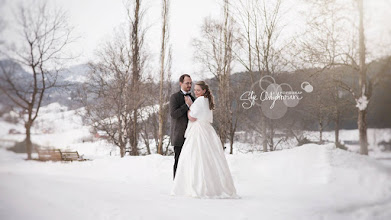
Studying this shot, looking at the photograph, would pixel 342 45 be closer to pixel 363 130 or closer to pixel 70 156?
A: pixel 363 130

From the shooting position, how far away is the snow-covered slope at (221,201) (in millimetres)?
2326

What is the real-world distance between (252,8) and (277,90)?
10.0 feet

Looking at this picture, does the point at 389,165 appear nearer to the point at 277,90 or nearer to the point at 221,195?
the point at 221,195

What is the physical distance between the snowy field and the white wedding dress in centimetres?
21

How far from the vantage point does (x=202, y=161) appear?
138 inches

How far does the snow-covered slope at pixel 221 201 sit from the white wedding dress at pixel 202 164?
0.67 feet

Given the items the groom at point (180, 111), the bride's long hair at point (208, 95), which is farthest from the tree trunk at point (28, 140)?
the bride's long hair at point (208, 95)

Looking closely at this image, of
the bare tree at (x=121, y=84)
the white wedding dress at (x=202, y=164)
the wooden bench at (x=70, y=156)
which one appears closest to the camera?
the white wedding dress at (x=202, y=164)

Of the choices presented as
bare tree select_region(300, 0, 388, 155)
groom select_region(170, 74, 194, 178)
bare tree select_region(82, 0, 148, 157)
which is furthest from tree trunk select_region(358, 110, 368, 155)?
bare tree select_region(82, 0, 148, 157)

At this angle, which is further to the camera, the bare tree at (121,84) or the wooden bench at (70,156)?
the bare tree at (121,84)

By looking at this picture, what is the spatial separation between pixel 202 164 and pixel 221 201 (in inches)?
18.4

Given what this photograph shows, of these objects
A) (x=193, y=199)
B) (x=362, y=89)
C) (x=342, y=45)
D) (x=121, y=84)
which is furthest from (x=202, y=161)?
(x=121, y=84)

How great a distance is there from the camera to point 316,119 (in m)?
12.4

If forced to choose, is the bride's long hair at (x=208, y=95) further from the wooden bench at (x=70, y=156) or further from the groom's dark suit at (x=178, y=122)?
the wooden bench at (x=70, y=156)
